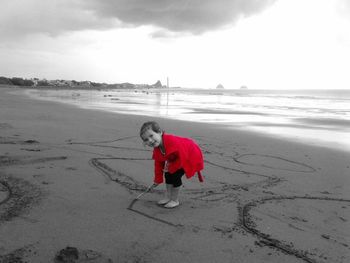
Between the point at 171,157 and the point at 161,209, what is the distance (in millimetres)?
600

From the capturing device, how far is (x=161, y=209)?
3707 mm

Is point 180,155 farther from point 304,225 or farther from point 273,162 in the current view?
point 273,162

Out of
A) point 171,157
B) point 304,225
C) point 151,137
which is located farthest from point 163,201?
point 304,225

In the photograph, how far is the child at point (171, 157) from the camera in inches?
147

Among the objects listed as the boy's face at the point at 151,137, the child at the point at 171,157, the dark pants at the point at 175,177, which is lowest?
the dark pants at the point at 175,177

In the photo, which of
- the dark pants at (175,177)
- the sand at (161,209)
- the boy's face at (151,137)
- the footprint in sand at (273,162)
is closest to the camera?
the sand at (161,209)

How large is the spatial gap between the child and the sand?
0.77ft

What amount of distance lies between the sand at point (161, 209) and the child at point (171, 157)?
0.23m

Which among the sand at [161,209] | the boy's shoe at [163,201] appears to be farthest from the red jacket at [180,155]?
the sand at [161,209]

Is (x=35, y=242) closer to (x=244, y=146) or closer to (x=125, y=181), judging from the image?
(x=125, y=181)

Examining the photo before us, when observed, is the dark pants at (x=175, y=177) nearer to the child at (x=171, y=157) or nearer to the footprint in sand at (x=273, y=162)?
the child at (x=171, y=157)

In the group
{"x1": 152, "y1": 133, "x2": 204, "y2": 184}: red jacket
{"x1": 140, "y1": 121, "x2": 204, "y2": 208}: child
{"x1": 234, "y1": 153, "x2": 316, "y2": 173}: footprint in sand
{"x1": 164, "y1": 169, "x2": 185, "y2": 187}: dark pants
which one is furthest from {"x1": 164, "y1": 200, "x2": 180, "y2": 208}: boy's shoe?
{"x1": 234, "y1": 153, "x2": 316, "y2": 173}: footprint in sand

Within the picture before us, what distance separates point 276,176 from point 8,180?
12.8ft

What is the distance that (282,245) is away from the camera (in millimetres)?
2971
